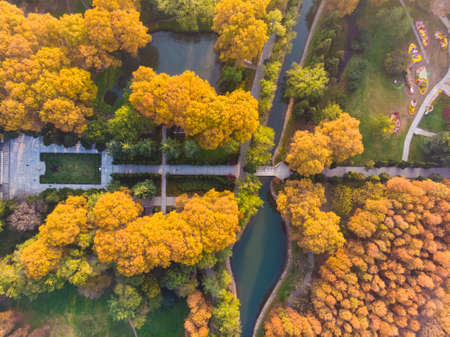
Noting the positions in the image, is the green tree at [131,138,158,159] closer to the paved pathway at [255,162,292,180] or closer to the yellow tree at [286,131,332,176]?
the paved pathway at [255,162,292,180]

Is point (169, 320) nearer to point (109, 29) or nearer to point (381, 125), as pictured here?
point (109, 29)

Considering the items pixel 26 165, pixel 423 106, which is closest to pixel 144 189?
pixel 26 165

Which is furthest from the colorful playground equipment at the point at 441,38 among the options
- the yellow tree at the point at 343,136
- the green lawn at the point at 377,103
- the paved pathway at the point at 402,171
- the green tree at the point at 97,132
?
the green tree at the point at 97,132

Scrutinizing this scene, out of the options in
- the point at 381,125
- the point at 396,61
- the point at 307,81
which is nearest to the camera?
the point at 307,81

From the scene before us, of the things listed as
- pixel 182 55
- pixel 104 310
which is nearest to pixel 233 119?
pixel 182 55

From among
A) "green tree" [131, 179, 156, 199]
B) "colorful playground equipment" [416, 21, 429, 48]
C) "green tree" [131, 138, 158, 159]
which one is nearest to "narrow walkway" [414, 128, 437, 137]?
"colorful playground equipment" [416, 21, 429, 48]

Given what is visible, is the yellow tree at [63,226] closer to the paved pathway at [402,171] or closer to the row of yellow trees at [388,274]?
the row of yellow trees at [388,274]
